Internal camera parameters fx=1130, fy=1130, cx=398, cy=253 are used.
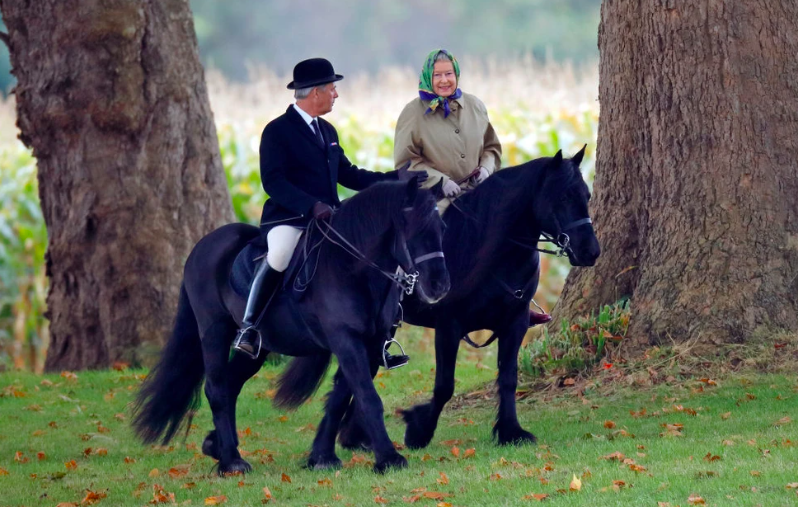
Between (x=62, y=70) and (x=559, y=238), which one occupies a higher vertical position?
(x=62, y=70)

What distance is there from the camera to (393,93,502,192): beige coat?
8.55 metres

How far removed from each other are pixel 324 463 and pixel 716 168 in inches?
157

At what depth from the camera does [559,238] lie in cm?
762

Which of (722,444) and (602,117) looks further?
(602,117)

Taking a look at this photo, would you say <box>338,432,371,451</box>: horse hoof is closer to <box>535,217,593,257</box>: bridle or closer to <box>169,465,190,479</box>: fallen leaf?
<box>169,465,190,479</box>: fallen leaf

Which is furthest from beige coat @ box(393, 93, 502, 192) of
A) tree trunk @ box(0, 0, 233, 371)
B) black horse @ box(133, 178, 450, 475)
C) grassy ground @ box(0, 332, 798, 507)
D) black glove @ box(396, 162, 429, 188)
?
tree trunk @ box(0, 0, 233, 371)

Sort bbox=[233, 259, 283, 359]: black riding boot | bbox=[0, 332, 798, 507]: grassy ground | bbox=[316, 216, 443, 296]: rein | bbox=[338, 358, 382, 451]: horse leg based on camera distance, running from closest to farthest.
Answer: bbox=[0, 332, 798, 507]: grassy ground < bbox=[316, 216, 443, 296]: rein < bbox=[233, 259, 283, 359]: black riding boot < bbox=[338, 358, 382, 451]: horse leg

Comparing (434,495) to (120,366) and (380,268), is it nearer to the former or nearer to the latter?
(380,268)

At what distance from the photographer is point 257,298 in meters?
7.53

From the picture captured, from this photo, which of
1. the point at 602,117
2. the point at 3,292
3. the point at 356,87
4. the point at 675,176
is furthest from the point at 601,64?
the point at 356,87

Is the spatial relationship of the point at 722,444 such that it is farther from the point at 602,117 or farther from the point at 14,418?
the point at 14,418

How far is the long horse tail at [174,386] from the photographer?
8227 mm

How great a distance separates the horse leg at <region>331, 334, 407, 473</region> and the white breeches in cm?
66

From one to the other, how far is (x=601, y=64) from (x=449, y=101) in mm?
2139
